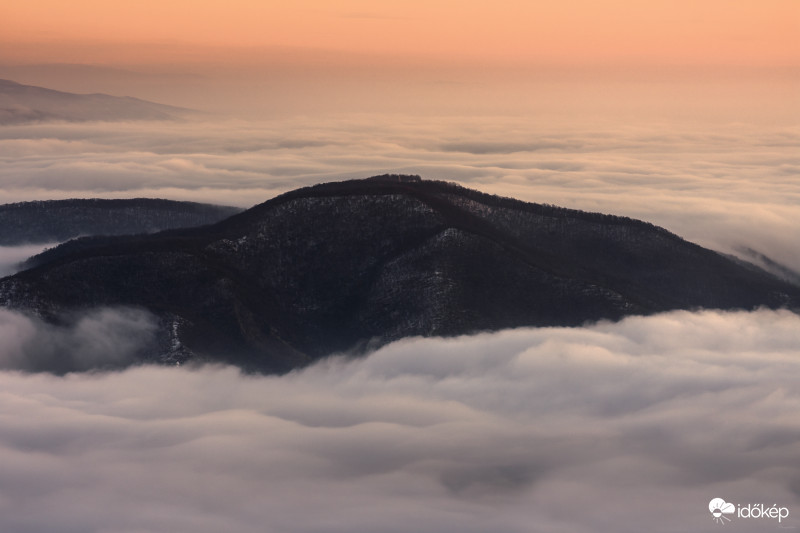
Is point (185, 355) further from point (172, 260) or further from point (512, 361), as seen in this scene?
point (512, 361)

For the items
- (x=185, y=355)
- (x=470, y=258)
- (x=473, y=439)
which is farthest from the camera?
(x=470, y=258)

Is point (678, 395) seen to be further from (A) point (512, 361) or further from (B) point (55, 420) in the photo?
(B) point (55, 420)

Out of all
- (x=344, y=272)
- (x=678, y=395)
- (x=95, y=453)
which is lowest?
(x=95, y=453)

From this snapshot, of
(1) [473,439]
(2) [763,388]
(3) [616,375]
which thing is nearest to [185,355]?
(1) [473,439]

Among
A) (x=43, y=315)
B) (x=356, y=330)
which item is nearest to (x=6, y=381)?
(x=43, y=315)

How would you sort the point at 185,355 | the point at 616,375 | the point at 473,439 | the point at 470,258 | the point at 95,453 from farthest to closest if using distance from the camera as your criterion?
1. the point at 470,258
2. the point at 616,375
3. the point at 185,355
4. the point at 473,439
5. the point at 95,453

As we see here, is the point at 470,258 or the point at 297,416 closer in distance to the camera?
the point at 297,416

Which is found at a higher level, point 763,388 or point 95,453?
point 763,388
